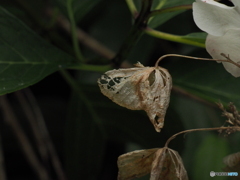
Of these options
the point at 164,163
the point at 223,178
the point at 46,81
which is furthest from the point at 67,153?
the point at 164,163

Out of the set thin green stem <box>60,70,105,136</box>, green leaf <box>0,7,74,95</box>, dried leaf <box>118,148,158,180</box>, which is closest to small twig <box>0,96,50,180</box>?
thin green stem <box>60,70,105,136</box>

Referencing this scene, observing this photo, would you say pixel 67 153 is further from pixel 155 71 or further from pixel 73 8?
pixel 155 71

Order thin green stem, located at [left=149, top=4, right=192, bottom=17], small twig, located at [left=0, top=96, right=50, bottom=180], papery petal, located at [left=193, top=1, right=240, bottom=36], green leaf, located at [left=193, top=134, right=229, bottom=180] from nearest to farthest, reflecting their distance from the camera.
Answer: papery petal, located at [left=193, top=1, right=240, bottom=36] → thin green stem, located at [left=149, top=4, right=192, bottom=17] → green leaf, located at [left=193, top=134, right=229, bottom=180] → small twig, located at [left=0, top=96, right=50, bottom=180]

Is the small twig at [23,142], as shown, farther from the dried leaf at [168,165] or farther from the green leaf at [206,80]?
the dried leaf at [168,165]

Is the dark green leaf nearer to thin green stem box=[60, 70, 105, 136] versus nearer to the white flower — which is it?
the white flower

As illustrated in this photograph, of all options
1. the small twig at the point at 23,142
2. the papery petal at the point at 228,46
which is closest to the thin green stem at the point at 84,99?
the small twig at the point at 23,142
